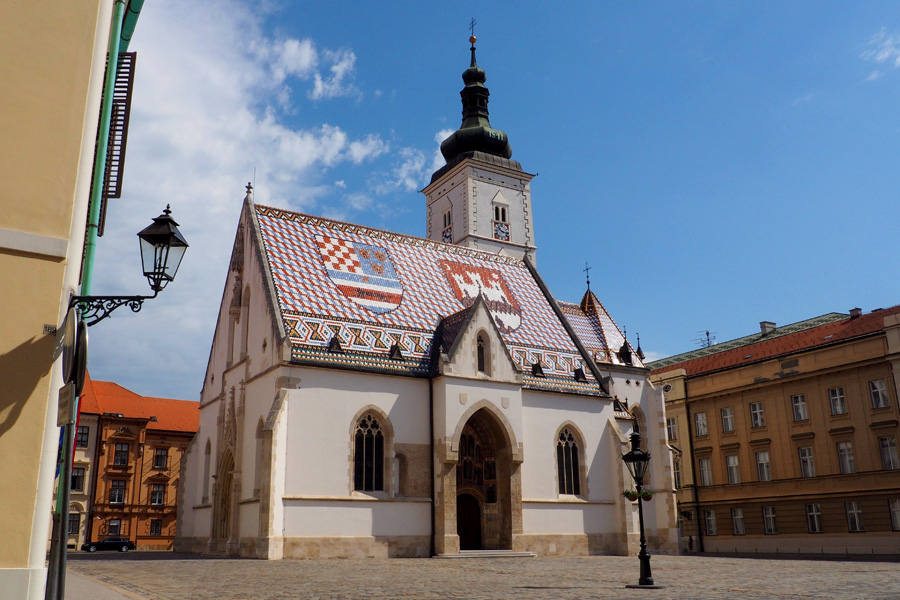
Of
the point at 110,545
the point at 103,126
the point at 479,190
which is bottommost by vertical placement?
the point at 110,545

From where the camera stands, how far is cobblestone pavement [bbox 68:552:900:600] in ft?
43.5

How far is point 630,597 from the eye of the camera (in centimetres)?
1311

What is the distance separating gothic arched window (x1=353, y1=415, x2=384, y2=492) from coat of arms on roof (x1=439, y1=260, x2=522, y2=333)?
8200 mm

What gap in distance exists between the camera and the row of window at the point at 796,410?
37.3 meters

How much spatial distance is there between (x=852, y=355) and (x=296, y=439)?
2894 cm

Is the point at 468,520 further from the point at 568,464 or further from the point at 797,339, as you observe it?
the point at 797,339

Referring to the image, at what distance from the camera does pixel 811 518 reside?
39.6 m

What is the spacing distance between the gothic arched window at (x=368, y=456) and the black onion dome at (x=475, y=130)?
31984 millimetres

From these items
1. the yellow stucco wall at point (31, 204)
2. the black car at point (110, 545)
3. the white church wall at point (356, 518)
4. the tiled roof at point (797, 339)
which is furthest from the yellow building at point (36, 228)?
the tiled roof at point (797, 339)

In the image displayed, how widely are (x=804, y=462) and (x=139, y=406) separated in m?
43.2

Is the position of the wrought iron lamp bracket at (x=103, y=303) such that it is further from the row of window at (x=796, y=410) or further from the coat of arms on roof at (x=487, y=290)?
the row of window at (x=796, y=410)

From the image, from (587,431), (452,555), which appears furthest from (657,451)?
(452,555)

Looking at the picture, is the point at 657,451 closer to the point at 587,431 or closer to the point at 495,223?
the point at 587,431

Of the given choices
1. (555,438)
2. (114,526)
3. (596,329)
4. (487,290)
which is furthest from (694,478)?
(114,526)
